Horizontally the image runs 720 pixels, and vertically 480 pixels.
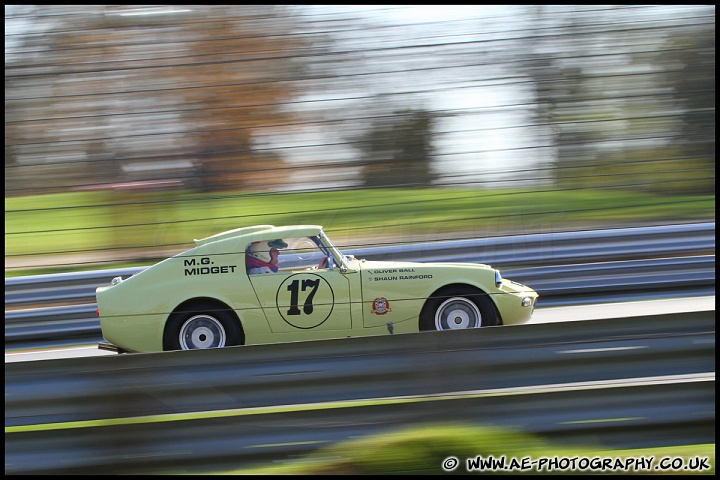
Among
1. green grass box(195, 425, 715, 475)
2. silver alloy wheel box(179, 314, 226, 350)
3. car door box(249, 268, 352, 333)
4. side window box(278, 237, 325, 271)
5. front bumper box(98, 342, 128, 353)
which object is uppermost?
side window box(278, 237, 325, 271)

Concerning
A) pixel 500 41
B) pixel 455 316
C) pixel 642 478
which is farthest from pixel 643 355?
pixel 455 316

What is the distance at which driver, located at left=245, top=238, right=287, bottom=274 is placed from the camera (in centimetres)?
456

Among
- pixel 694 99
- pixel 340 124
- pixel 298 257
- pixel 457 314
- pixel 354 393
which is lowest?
pixel 354 393

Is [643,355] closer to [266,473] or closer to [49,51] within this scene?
[266,473]

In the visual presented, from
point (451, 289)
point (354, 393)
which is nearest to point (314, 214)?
point (354, 393)

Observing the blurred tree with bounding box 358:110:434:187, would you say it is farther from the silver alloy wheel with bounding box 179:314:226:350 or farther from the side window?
the silver alloy wheel with bounding box 179:314:226:350

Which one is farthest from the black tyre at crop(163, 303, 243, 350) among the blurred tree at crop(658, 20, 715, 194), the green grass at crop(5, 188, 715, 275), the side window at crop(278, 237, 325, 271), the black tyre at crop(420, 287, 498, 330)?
the blurred tree at crop(658, 20, 715, 194)

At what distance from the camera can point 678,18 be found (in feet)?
11.2

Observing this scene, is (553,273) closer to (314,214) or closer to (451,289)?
(451,289)

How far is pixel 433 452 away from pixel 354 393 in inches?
14.2

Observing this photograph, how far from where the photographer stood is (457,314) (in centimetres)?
466

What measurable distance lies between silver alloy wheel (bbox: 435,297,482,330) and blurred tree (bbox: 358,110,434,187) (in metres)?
1.67

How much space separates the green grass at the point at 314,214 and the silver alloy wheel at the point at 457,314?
4.53 feet

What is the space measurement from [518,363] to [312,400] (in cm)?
79
